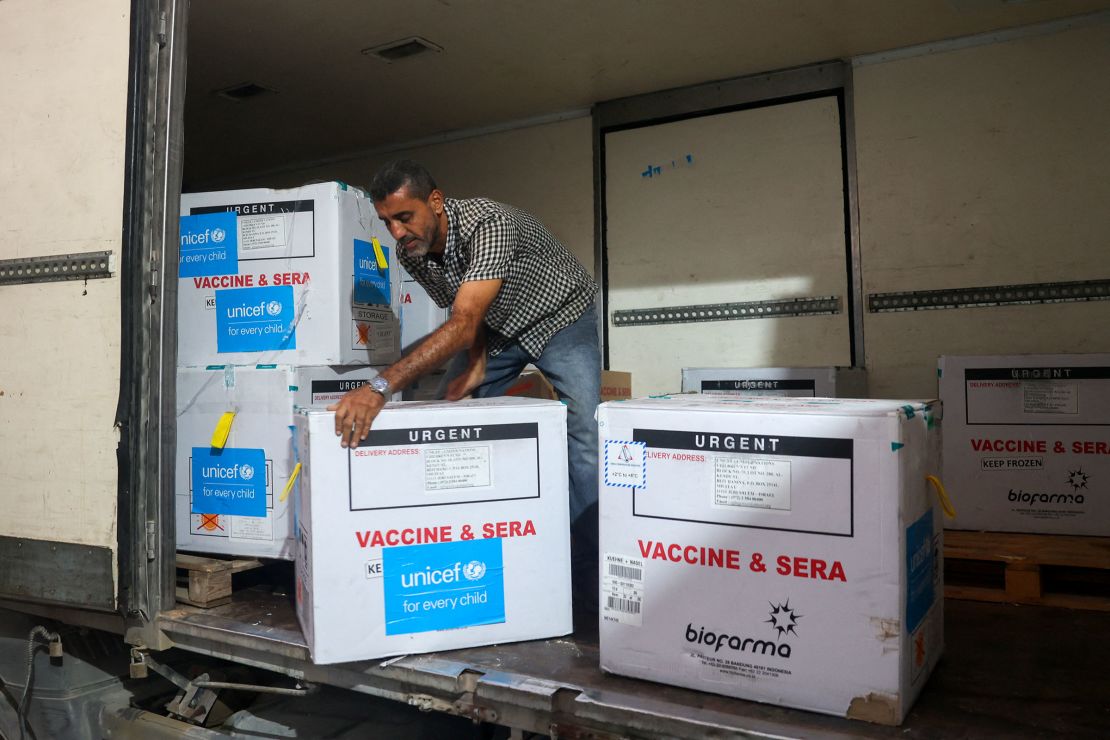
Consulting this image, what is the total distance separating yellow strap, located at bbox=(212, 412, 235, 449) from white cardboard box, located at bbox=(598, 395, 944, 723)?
137 centimetres

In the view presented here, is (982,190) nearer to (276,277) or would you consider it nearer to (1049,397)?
(1049,397)

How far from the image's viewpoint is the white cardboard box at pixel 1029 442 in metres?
2.66

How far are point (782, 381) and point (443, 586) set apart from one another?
2.13 meters

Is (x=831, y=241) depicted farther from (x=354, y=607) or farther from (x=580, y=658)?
(x=354, y=607)

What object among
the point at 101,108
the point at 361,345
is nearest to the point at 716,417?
the point at 361,345

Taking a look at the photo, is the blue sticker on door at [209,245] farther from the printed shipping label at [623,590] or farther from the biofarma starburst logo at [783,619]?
the biofarma starburst logo at [783,619]

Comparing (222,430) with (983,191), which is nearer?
(222,430)

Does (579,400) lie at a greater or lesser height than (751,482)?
greater

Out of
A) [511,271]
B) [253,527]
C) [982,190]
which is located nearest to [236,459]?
[253,527]

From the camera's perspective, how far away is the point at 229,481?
247 cm

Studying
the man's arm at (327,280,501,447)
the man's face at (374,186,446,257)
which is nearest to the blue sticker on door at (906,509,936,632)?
the man's arm at (327,280,501,447)

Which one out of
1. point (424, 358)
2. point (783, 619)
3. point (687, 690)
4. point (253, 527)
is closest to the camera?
point (783, 619)

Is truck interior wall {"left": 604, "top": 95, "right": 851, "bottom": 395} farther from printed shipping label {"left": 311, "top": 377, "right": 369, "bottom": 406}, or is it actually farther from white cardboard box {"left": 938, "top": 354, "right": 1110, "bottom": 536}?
printed shipping label {"left": 311, "top": 377, "right": 369, "bottom": 406}

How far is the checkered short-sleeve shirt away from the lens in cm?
217
